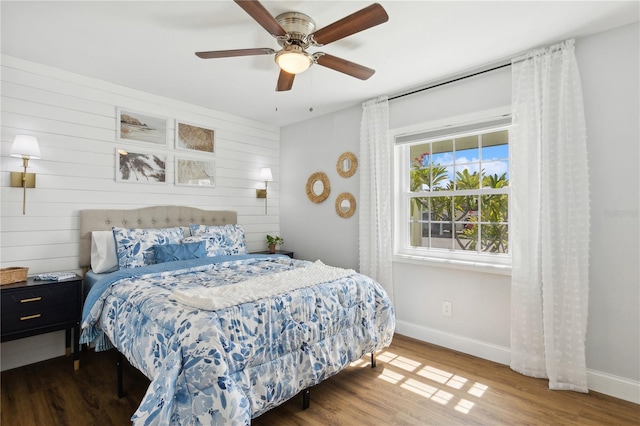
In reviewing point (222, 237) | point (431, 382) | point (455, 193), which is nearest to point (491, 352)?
point (431, 382)

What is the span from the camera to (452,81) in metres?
3.09

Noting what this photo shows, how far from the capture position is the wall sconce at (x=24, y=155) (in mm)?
2564

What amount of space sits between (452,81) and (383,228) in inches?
61.4

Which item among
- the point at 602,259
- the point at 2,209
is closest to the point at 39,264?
the point at 2,209

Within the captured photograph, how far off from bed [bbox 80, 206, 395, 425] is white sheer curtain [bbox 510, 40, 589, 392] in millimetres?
1095

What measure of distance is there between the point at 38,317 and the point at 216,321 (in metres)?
1.79

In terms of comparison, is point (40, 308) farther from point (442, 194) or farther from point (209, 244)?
point (442, 194)

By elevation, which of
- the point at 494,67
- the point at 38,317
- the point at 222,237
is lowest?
the point at 38,317

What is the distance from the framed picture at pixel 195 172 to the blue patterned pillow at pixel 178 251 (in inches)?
39.2

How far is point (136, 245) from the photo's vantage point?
9.50 feet

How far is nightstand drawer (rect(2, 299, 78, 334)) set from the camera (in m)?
2.36

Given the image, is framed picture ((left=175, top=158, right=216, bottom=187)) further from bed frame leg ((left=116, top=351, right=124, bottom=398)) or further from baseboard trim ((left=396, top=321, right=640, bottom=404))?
baseboard trim ((left=396, top=321, right=640, bottom=404))

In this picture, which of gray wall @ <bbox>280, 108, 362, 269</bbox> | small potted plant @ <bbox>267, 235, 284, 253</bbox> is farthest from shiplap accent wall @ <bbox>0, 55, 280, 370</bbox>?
gray wall @ <bbox>280, 108, 362, 269</bbox>

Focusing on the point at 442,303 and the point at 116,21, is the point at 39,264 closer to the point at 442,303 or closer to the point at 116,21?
the point at 116,21
